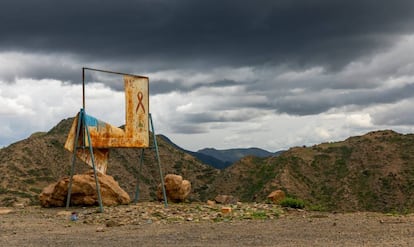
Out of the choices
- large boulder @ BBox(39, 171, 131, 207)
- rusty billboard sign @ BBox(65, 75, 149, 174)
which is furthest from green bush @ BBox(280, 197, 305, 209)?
large boulder @ BBox(39, 171, 131, 207)

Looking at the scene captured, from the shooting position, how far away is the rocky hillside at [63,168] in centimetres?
6456

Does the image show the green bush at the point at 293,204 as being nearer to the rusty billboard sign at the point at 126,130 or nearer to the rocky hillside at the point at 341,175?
the rusty billboard sign at the point at 126,130

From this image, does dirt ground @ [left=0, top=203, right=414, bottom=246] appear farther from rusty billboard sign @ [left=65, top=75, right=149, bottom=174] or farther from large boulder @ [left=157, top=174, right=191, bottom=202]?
large boulder @ [left=157, top=174, right=191, bottom=202]

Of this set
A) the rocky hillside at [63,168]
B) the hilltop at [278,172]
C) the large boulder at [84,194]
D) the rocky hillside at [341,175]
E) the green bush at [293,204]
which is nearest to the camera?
the green bush at [293,204]

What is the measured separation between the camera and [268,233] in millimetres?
16531

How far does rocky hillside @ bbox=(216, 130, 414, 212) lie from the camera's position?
2584 inches

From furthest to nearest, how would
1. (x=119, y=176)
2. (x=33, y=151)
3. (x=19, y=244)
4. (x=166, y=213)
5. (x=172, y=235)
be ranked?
1. (x=33, y=151)
2. (x=119, y=176)
3. (x=166, y=213)
4. (x=172, y=235)
5. (x=19, y=244)

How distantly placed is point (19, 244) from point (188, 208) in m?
10.4

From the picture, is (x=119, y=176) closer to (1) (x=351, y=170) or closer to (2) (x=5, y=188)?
(2) (x=5, y=188)

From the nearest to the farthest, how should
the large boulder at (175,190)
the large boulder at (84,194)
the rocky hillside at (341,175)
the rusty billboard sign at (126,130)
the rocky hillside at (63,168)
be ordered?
the rusty billboard sign at (126,130), the large boulder at (84,194), the large boulder at (175,190), the rocky hillside at (63,168), the rocky hillside at (341,175)

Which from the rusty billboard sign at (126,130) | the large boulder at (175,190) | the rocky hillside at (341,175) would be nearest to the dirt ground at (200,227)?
the rusty billboard sign at (126,130)

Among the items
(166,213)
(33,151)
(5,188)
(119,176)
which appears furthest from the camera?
(33,151)

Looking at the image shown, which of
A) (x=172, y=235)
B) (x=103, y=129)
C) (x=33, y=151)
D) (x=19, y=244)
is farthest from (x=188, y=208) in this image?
(x=33, y=151)

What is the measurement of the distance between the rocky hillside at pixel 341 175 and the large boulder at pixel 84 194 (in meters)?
37.8
